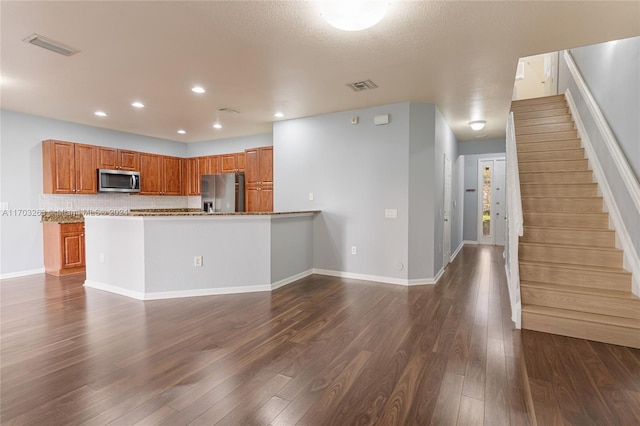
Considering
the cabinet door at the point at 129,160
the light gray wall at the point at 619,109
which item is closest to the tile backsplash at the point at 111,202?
the cabinet door at the point at 129,160

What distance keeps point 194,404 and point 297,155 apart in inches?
162

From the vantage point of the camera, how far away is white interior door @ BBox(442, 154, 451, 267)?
17.8 ft

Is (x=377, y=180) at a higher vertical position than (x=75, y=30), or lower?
lower

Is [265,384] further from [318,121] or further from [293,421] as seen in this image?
[318,121]

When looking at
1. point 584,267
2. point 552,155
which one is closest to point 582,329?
point 584,267

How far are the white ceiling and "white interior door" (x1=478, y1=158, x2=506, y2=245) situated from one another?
419cm

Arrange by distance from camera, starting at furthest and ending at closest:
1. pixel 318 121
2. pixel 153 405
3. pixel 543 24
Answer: pixel 318 121 < pixel 543 24 < pixel 153 405

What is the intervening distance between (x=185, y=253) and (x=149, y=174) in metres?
3.78

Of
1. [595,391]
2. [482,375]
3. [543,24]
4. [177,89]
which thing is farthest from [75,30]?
[595,391]

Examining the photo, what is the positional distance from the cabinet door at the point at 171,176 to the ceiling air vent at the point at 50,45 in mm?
4397

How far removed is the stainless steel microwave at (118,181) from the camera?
5871 mm

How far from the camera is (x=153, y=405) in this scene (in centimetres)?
187

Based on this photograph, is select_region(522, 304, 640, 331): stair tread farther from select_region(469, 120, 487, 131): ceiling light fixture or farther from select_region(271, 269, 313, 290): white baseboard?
select_region(469, 120, 487, 131): ceiling light fixture

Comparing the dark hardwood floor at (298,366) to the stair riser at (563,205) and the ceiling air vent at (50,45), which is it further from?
the ceiling air vent at (50,45)
